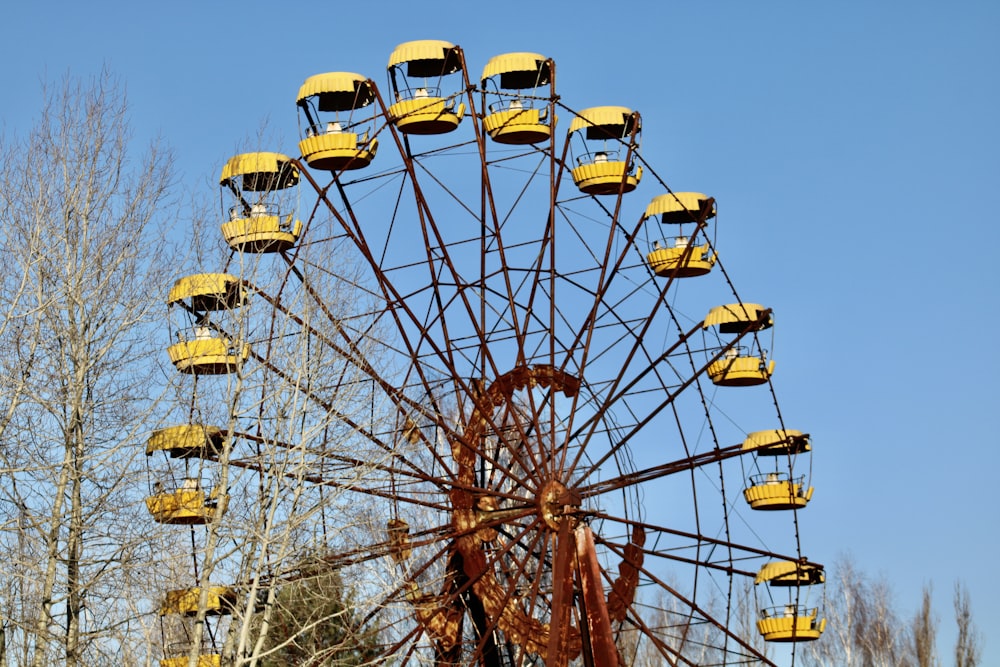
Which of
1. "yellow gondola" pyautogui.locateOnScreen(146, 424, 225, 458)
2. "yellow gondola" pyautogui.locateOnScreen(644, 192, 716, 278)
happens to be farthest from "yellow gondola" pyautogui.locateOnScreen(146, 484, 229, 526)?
"yellow gondola" pyautogui.locateOnScreen(644, 192, 716, 278)

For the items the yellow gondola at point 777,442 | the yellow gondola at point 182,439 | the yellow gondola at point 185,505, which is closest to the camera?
the yellow gondola at point 185,505

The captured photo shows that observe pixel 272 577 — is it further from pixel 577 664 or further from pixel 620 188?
Result: pixel 577 664

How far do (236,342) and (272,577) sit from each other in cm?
351

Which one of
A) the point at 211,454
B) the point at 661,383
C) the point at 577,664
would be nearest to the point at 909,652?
the point at 577,664

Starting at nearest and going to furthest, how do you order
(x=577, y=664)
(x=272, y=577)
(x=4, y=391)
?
1. (x=4, y=391)
2. (x=272, y=577)
3. (x=577, y=664)

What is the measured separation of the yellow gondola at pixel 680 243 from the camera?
2977cm

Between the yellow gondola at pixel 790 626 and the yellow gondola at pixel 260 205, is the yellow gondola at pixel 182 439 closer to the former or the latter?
the yellow gondola at pixel 260 205

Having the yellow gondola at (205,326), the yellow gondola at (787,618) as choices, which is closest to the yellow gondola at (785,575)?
the yellow gondola at (787,618)

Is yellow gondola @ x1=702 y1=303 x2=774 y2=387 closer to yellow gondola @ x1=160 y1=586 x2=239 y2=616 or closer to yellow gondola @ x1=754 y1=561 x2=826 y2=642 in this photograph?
yellow gondola @ x1=754 y1=561 x2=826 y2=642

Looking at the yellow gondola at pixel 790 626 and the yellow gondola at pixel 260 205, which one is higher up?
the yellow gondola at pixel 260 205

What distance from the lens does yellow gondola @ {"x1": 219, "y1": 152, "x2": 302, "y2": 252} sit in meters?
25.8

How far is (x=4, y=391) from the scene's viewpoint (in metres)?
19.5

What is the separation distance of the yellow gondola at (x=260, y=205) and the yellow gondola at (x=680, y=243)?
22.1 feet

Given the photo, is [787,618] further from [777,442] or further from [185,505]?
[185,505]
